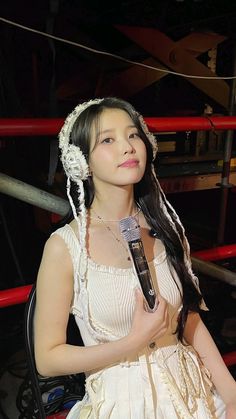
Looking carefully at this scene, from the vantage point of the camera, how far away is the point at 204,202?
16.7ft

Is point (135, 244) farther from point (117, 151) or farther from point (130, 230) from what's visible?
point (117, 151)

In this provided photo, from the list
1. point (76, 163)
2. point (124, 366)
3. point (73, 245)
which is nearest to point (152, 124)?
point (76, 163)

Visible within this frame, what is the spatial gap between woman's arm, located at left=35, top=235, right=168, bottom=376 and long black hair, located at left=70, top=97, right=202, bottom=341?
0.76 feet

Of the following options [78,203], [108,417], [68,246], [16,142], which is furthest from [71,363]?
[16,142]

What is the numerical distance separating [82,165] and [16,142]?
2.78 m

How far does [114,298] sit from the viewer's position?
1162mm

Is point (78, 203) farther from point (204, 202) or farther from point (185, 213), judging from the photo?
point (204, 202)

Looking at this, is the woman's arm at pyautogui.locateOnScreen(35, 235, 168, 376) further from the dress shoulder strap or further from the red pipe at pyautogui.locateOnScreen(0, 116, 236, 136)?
the red pipe at pyautogui.locateOnScreen(0, 116, 236, 136)

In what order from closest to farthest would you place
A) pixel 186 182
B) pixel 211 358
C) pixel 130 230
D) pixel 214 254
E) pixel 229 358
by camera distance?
pixel 130 230 → pixel 211 358 → pixel 214 254 → pixel 229 358 → pixel 186 182

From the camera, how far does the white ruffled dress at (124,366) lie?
1.17 metres

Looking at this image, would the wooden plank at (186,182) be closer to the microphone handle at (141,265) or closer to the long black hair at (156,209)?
the long black hair at (156,209)

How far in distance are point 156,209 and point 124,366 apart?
0.53 meters

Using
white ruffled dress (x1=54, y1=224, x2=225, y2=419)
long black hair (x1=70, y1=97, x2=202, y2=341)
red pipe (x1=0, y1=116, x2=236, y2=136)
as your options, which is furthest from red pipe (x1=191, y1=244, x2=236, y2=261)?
red pipe (x1=0, y1=116, x2=236, y2=136)

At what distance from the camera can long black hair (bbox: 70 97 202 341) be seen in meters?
1.20
